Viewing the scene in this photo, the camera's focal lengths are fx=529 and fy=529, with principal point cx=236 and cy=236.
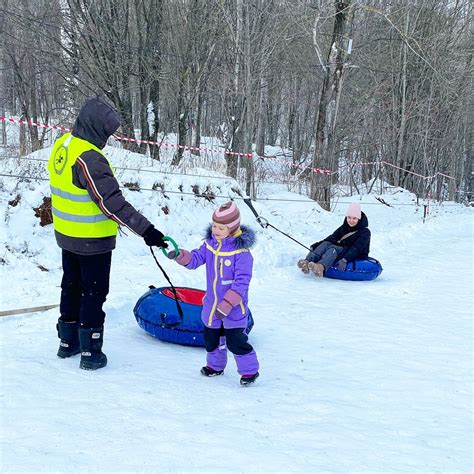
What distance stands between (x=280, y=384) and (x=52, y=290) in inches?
118

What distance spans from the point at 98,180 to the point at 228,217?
0.91m

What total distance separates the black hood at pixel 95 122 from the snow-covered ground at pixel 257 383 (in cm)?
159

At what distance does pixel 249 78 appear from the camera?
12.7 meters

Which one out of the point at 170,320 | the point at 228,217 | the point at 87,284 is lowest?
the point at 170,320

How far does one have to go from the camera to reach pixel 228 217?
3.70 metres

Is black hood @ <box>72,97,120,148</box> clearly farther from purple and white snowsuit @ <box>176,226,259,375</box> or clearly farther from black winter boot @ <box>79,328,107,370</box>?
black winter boot @ <box>79,328,107,370</box>

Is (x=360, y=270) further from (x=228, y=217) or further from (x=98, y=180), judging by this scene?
(x=98, y=180)

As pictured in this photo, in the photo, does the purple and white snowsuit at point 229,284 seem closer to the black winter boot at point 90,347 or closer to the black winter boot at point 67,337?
the black winter boot at point 90,347

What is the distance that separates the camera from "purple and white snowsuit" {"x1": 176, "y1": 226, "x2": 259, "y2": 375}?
12.1 ft

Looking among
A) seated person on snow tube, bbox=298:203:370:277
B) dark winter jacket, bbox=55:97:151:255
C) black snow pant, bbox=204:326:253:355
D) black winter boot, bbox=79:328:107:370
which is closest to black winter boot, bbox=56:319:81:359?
black winter boot, bbox=79:328:107:370

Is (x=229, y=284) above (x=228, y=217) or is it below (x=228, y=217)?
below

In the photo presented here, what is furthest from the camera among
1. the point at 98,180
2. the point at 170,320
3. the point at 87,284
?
the point at 170,320

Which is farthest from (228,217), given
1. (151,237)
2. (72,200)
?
(72,200)

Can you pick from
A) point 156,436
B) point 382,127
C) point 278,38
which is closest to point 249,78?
point 278,38
